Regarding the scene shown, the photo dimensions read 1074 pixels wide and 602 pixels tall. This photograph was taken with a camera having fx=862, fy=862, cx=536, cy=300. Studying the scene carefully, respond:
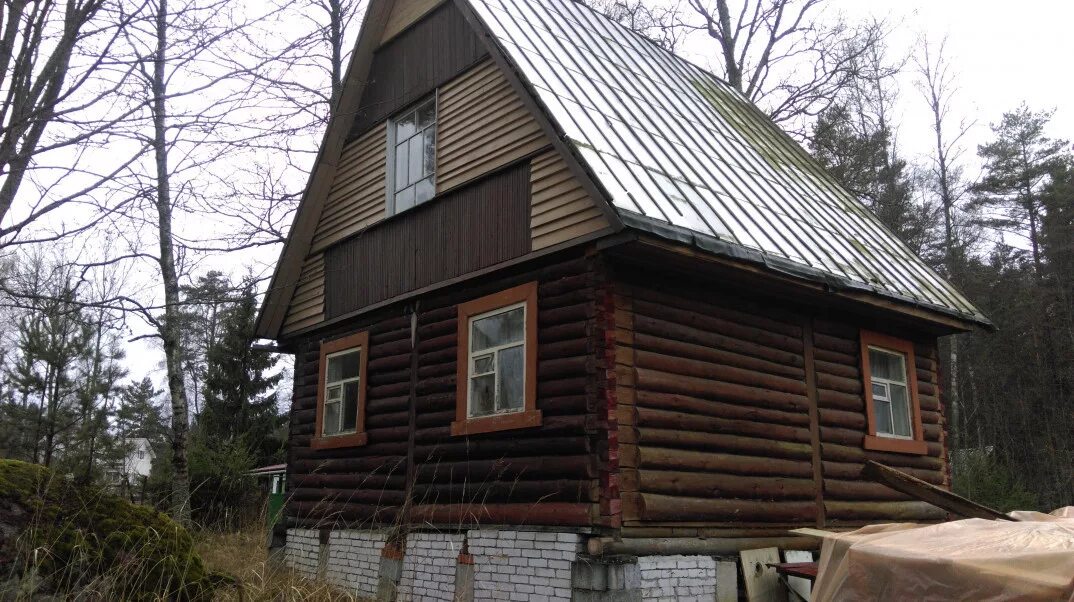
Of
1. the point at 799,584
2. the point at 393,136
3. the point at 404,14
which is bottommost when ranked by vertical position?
the point at 799,584

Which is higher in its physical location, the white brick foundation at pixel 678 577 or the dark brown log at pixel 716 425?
the dark brown log at pixel 716 425

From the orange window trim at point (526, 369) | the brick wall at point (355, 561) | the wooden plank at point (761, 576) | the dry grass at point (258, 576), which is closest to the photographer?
the dry grass at point (258, 576)

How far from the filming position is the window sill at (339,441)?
11305 mm

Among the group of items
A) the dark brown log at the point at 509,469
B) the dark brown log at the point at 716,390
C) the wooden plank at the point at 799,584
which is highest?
the dark brown log at the point at 716,390

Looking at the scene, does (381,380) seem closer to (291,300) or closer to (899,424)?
(291,300)

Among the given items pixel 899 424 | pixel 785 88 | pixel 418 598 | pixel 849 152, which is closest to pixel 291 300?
pixel 418 598

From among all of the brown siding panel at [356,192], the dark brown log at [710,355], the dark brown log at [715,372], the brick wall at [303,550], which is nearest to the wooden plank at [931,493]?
the dark brown log at [715,372]

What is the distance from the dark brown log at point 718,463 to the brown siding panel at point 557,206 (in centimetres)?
229

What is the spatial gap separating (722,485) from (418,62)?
6.97 m

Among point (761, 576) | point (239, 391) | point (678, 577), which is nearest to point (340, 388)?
point (678, 577)

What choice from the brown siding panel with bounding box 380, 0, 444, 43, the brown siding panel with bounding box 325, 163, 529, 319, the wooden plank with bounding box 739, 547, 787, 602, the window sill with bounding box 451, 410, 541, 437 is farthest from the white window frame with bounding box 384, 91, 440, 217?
the wooden plank with bounding box 739, 547, 787, 602

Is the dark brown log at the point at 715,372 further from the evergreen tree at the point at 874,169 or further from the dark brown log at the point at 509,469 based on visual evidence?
the evergreen tree at the point at 874,169

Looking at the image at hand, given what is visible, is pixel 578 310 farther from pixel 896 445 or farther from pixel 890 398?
pixel 890 398

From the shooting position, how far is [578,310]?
28.5 feet
